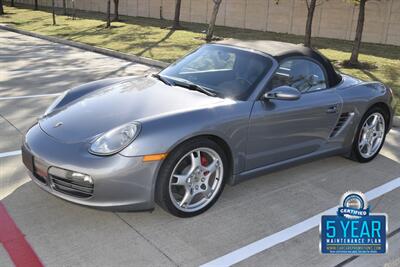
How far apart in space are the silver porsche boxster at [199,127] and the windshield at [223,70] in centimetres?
1

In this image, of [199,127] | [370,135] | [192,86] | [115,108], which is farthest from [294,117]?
[115,108]

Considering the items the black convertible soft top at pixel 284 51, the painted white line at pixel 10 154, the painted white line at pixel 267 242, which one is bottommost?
the painted white line at pixel 267 242

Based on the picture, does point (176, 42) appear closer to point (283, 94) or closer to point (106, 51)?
point (106, 51)

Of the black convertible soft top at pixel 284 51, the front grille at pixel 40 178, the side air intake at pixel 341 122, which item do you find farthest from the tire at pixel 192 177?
the side air intake at pixel 341 122

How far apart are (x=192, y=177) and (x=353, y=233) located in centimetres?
130

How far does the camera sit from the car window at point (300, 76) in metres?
4.17

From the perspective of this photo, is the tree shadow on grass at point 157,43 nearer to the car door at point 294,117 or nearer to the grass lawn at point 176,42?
the grass lawn at point 176,42

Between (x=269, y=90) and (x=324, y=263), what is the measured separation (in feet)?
5.36

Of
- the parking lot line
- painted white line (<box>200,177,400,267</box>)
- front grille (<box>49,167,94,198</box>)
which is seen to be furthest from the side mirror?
the parking lot line

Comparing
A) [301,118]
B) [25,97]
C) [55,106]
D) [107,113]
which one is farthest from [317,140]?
[25,97]

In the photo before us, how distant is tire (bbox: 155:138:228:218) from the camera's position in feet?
11.0

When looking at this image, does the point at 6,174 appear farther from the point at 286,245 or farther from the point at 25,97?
the point at 25,97

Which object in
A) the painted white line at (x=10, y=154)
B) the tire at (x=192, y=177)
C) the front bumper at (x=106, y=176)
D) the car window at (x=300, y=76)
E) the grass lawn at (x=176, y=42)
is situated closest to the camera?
the front bumper at (x=106, y=176)

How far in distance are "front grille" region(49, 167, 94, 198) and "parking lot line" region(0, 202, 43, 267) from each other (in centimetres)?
43
